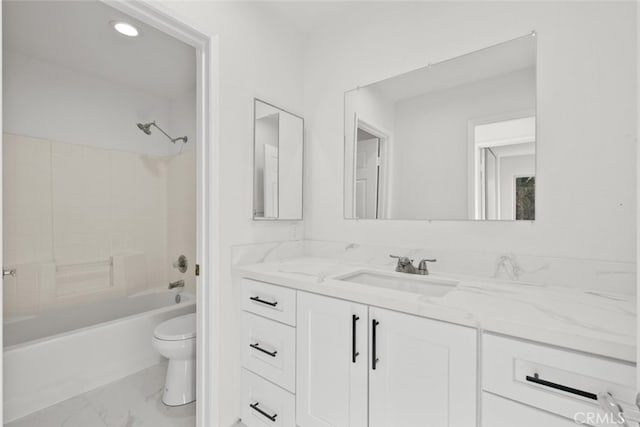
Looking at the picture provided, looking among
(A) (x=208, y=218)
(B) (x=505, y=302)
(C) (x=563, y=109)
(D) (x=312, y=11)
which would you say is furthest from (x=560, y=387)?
(D) (x=312, y=11)

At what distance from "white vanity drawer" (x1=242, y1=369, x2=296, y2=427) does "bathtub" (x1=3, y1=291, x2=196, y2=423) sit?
1125 mm

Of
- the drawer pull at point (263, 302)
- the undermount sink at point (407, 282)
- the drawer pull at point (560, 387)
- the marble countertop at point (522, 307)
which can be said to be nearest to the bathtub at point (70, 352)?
the drawer pull at point (263, 302)

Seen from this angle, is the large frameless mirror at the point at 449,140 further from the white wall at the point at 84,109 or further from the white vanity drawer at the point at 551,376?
the white wall at the point at 84,109

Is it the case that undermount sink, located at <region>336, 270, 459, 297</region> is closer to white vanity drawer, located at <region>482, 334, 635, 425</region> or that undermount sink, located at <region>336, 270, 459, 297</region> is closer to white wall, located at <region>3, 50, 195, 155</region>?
white vanity drawer, located at <region>482, 334, 635, 425</region>

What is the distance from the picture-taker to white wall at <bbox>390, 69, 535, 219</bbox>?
144 cm

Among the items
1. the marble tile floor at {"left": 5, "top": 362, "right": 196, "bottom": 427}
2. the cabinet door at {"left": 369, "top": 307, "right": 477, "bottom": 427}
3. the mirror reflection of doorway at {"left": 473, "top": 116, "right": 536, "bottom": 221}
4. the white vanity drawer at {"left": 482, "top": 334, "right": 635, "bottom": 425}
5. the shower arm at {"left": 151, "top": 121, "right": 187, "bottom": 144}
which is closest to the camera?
the white vanity drawer at {"left": 482, "top": 334, "right": 635, "bottom": 425}

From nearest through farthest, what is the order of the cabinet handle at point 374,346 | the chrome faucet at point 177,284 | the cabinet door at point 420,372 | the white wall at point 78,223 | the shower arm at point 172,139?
the cabinet door at point 420,372 → the cabinet handle at point 374,346 → the white wall at point 78,223 → the chrome faucet at point 177,284 → the shower arm at point 172,139

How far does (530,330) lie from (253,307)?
1.20m

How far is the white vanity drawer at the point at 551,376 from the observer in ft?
2.47

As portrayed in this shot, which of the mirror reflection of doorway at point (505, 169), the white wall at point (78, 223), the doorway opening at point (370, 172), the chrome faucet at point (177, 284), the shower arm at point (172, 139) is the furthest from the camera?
the shower arm at point (172, 139)

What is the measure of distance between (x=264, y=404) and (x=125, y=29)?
2400 millimetres

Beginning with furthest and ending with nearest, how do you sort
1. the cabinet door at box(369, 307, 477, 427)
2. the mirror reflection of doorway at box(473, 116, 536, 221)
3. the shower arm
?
the shower arm < the mirror reflection of doorway at box(473, 116, 536, 221) < the cabinet door at box(369, 307, 477, 427)

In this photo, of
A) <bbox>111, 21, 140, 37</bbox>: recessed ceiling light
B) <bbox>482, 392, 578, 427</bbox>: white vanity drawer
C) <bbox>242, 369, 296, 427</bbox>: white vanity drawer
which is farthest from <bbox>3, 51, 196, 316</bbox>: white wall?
<bbox>482, 392, 578, 427</bbox>: white vanity drawer

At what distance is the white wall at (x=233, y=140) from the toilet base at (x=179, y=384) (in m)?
0.45
